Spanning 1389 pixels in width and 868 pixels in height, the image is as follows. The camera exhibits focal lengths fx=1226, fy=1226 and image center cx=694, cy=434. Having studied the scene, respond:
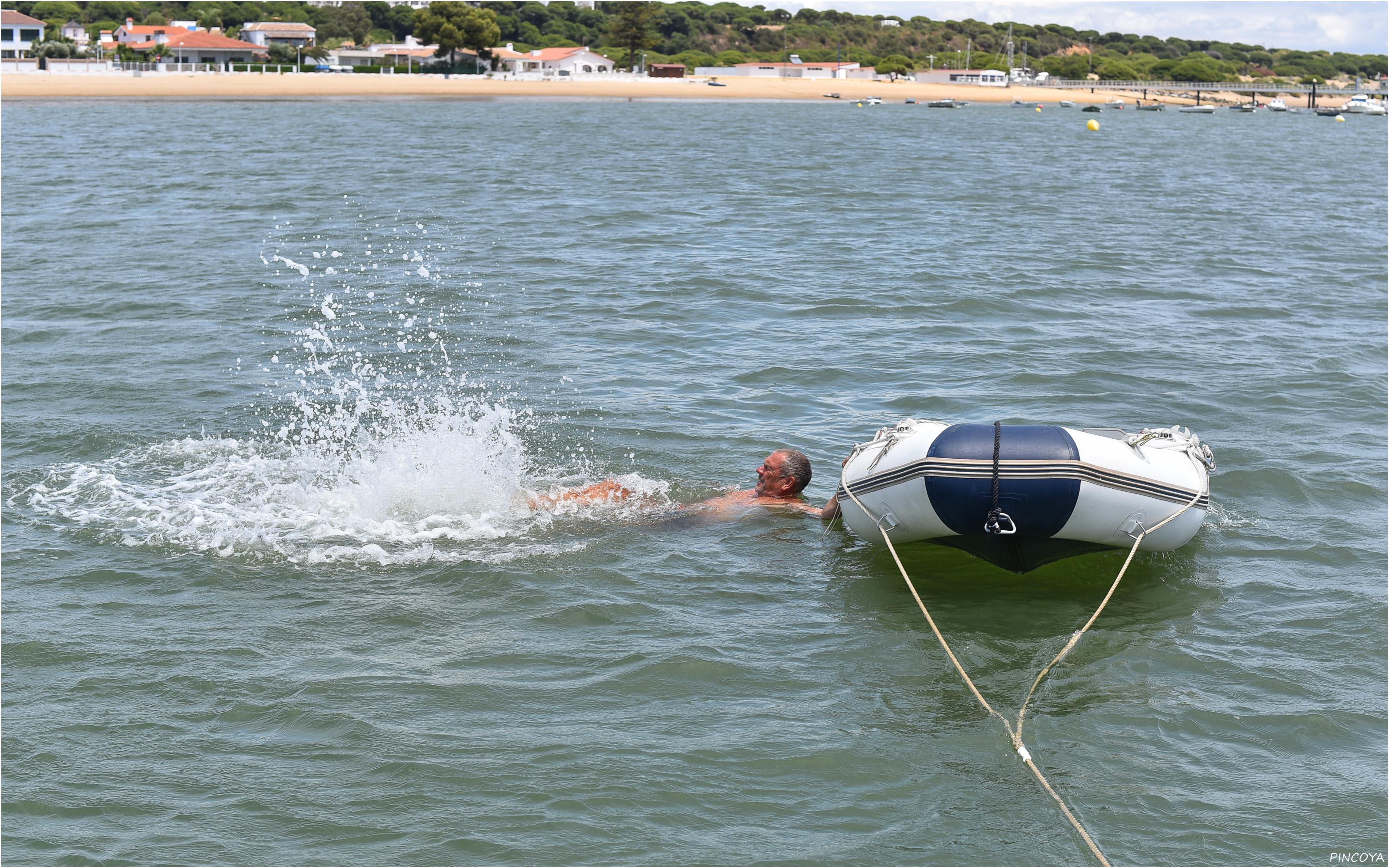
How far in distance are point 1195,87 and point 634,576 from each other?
477 ft

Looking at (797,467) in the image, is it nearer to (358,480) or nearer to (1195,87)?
(358,480)

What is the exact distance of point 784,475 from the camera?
849 centimetres

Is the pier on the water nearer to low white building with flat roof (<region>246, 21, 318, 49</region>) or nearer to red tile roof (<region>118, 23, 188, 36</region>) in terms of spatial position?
low white building with flat roof (<region>246, 21, 318, 49</region>)

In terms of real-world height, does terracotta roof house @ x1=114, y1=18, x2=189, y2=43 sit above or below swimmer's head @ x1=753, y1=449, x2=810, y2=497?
above

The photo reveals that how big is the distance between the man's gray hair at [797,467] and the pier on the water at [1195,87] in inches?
5225

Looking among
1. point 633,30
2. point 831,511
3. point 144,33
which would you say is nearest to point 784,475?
point 831,511

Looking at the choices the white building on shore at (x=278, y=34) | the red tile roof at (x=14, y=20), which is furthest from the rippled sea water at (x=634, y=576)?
the white building on shore at (x=278, y=34)

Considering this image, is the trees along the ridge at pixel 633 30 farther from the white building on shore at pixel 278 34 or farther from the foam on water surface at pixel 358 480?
the foam on water surface at pixel 358 480

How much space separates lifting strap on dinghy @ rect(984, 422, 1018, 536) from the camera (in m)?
6.60

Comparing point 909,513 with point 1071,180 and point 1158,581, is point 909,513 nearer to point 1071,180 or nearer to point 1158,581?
point 1158,581

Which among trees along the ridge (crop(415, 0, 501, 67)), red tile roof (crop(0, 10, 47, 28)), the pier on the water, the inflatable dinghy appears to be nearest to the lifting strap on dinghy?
the inflatable dinghy

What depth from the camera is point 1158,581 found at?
24.7 ft

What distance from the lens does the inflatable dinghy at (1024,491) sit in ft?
21.8

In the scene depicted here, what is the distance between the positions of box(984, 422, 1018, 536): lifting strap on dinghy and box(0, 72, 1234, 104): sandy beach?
6901 cm
